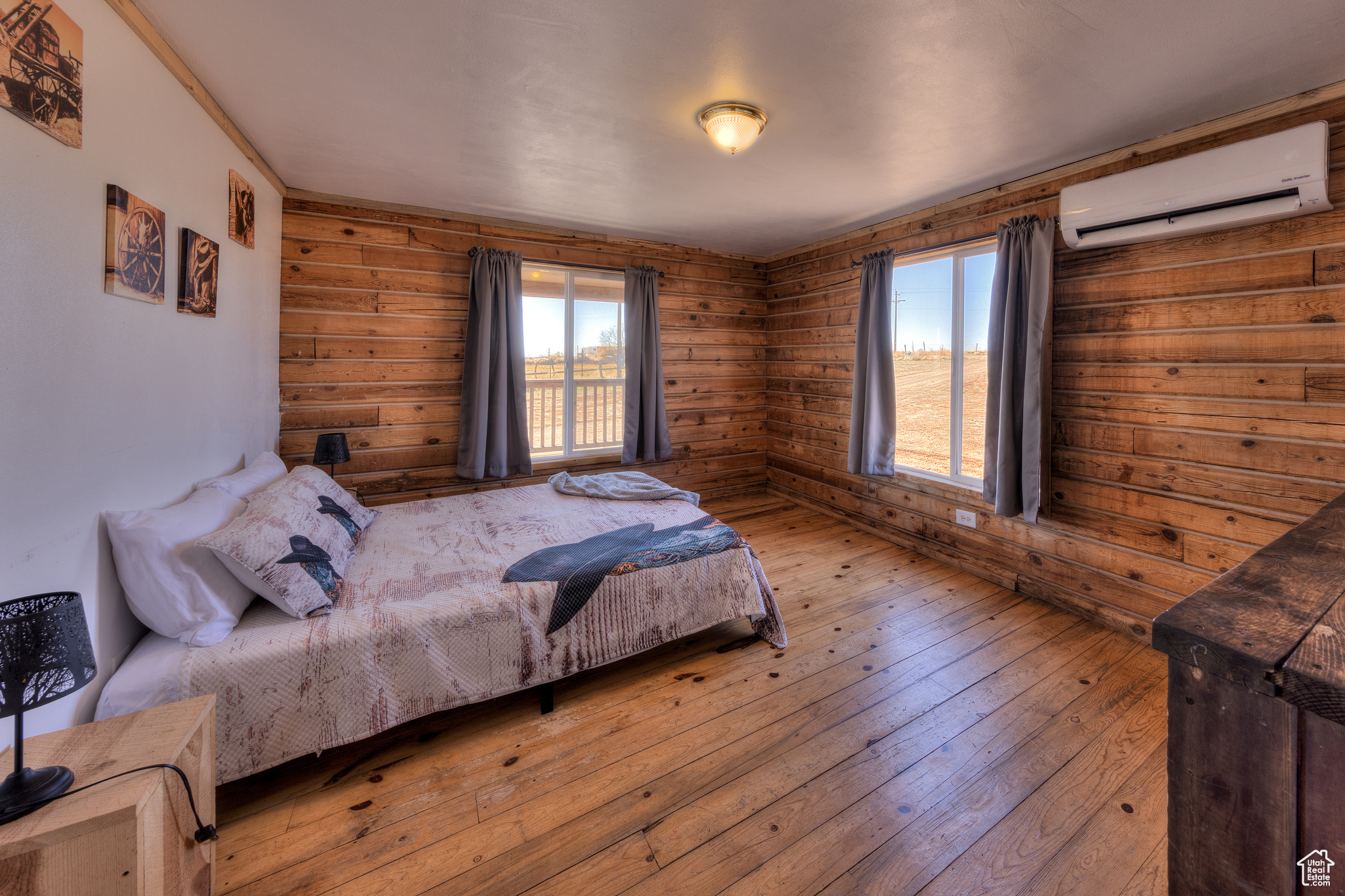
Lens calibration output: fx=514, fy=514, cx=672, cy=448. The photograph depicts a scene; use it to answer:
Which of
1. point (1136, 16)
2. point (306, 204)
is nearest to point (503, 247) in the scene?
point (306, 204)

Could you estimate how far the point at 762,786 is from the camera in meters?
1.70

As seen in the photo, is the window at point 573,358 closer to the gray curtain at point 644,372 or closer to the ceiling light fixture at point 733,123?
the gray curtain at point 644,372

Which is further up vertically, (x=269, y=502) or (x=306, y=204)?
(x=306, y=204)

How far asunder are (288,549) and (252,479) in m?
0.86

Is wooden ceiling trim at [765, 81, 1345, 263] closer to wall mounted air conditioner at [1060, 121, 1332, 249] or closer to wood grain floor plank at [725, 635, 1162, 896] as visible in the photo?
wall mounted air conditioner at [1060, 121, 1332, 249]

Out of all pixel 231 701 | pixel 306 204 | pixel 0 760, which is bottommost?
pixel 231 701

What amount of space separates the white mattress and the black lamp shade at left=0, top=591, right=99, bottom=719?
0.62 m

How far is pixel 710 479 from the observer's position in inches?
202

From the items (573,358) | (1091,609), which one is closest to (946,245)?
(1091,609)

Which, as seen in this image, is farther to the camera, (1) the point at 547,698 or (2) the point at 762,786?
(1) the point at 547,698

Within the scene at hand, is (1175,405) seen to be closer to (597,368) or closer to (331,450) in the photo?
(597,368)

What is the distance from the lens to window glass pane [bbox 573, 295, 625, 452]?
4422 millimetres

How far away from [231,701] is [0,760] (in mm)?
535

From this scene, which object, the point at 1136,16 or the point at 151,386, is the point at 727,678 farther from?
the point at 1136,16
